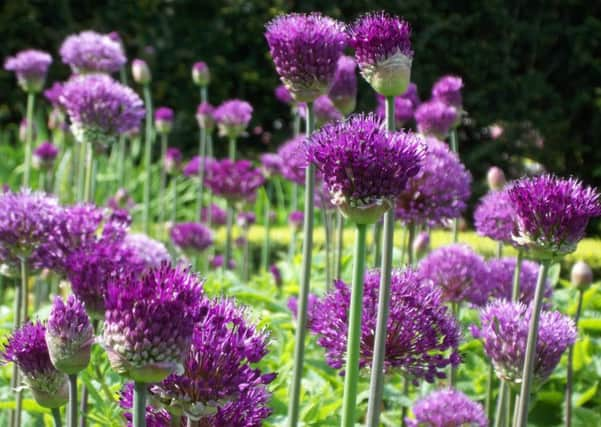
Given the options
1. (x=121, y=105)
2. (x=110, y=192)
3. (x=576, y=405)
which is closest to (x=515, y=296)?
(x=576, y=405)

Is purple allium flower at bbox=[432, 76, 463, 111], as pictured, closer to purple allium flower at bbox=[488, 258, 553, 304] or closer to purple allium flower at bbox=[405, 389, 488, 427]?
purple allium flower at bbox=[488, 258, 553, 304]

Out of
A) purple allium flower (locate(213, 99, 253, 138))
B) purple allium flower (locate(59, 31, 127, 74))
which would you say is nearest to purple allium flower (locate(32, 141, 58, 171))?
purple allium flower (locate(59, 31, 127, 74))

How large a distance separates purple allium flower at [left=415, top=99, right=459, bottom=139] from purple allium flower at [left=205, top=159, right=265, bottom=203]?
3.68 feet

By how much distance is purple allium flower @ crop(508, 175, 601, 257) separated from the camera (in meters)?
1.49

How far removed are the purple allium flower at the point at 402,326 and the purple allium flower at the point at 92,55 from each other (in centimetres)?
232

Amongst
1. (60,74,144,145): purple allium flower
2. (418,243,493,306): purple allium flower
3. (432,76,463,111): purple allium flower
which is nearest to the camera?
(418,243,493,306): purple allium flower

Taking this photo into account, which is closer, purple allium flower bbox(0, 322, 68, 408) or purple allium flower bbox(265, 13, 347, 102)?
purple allium flower bbox(0, 322, 68, 408)

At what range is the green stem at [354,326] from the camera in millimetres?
1345

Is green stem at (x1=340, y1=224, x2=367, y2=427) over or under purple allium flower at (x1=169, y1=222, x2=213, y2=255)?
over

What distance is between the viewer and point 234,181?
404 centimetres

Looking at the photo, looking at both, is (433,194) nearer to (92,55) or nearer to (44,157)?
(92,55)

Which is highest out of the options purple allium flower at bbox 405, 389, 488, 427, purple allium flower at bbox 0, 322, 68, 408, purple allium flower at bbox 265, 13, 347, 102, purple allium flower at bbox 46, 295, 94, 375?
purple allium flower at bbox 265, 13, 347, 102

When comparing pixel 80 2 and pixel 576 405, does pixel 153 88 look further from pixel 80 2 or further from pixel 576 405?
pixel 576 405

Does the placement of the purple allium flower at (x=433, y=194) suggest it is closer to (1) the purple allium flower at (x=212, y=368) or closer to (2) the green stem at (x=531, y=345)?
(2) the green stem at (x=531, y=345)
